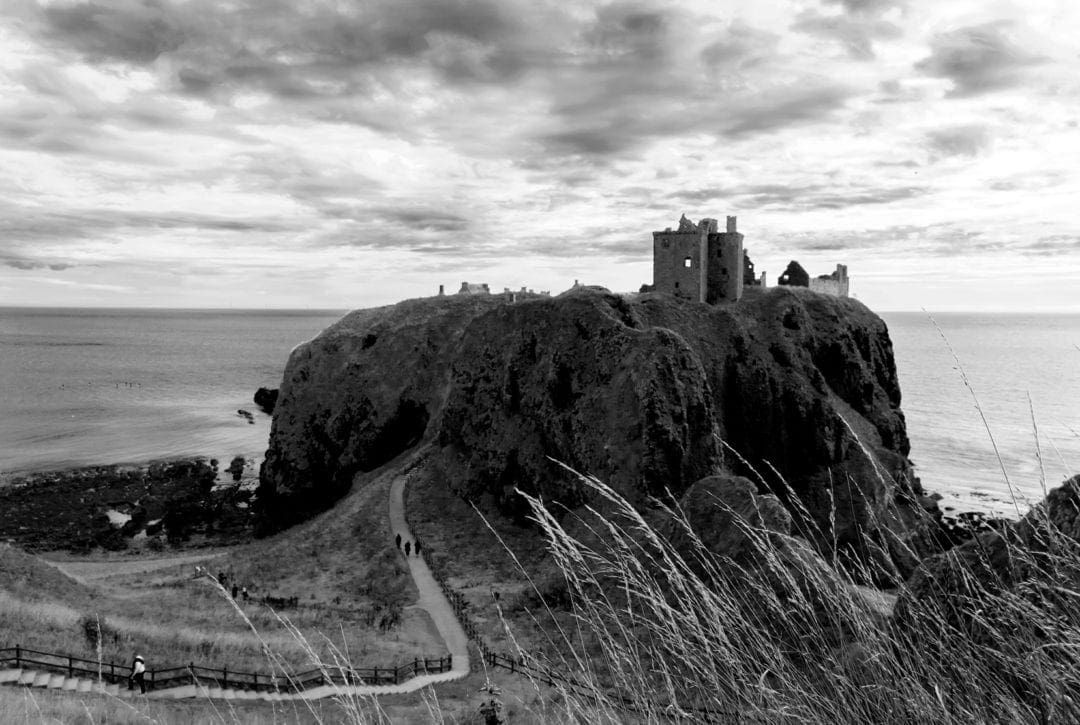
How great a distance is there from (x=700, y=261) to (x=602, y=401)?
22708 mm

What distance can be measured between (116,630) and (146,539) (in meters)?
34.2

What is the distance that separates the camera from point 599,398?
4609 centimetres

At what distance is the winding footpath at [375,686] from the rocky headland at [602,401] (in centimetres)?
1057

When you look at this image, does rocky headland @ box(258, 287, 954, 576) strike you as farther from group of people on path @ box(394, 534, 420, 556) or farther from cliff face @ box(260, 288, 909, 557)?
group of people on path @ box(394, 534, 420, 556)

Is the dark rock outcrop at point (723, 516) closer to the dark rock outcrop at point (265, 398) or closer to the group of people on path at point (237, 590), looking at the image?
the group of people on path at point (237, 590)

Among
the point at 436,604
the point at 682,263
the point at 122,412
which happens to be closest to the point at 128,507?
the point at 436,604

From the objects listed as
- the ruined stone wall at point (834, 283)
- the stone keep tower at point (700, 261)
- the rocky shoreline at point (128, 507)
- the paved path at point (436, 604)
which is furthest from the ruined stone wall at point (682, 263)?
the rocky shoreline at point (128, 507)

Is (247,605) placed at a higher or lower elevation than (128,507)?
higher

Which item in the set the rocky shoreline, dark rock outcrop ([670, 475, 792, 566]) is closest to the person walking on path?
dark rock outcrop ([670, 475, 792, 566])

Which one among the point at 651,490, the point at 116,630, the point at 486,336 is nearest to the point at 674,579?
the point at 116,630

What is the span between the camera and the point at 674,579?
222 inches

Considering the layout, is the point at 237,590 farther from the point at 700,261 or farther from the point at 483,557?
the point at 700,261

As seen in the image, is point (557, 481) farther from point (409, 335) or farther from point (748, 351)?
point (409, 335)

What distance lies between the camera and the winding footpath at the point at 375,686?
57.7 ft
